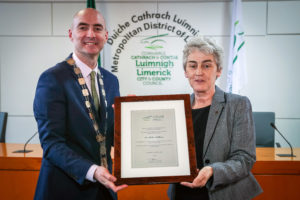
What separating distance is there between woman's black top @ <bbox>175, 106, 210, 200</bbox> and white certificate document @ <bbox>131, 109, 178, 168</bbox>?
0.20m

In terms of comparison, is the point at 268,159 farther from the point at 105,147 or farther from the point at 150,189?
the point at 105,147

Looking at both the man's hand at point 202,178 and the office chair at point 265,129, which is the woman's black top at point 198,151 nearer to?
the man's hand at point 202,178

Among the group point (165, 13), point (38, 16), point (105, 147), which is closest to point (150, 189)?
point (105, 147)

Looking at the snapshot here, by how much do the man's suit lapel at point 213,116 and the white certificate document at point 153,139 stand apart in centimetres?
20

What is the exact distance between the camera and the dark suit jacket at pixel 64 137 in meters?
1.18

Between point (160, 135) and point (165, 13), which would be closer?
point (160, 135)

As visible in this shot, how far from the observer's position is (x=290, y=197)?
2.11m

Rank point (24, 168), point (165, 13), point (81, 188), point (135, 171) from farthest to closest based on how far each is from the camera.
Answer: point (165, 13), point (24, 168), point (81, 188), point (135, 171)

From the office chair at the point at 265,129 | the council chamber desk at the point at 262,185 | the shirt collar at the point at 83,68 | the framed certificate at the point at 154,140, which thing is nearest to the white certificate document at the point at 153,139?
the framed certificate at the point at 154,140

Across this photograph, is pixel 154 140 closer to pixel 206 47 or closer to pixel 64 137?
pixel 64 137

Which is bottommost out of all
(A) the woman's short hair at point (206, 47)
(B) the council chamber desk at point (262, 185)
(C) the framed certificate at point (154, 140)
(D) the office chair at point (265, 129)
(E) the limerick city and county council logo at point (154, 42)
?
(B) the council chamber desk at point (262, 185)

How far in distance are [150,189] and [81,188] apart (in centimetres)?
104

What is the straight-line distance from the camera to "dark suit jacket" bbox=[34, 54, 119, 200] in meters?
1.18

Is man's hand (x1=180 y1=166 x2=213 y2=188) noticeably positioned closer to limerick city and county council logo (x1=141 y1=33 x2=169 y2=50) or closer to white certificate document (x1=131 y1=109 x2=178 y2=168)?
white certificate document (x1=131 y1=109 x2=178 y2=168)
